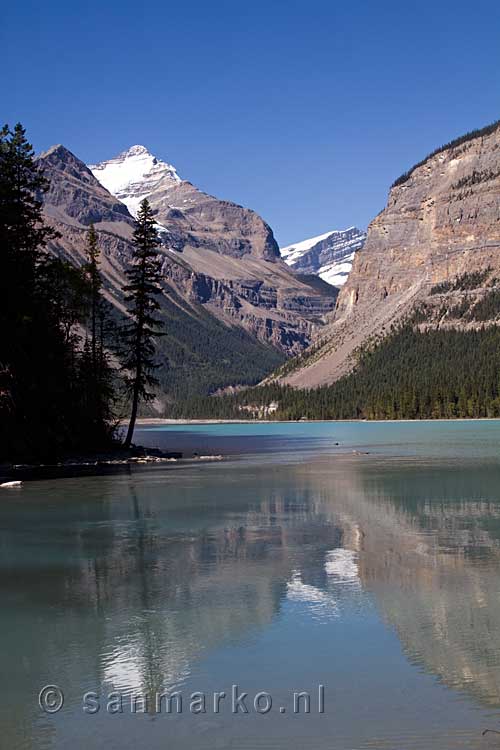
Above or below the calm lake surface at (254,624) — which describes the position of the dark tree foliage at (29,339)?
above

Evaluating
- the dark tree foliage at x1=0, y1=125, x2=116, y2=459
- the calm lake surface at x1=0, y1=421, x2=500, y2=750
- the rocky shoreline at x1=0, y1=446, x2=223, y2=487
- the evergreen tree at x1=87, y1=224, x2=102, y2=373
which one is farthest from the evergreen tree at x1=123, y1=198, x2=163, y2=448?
the calm lake surface at x1=0, y1=421, x2=500, y2=750

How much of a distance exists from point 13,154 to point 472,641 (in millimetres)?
50218

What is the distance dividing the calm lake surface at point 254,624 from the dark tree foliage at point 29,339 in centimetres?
1847

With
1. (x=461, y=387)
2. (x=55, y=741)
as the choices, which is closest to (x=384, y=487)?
(x=55, y=741)

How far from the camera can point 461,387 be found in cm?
19975

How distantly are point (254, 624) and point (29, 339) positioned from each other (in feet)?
127

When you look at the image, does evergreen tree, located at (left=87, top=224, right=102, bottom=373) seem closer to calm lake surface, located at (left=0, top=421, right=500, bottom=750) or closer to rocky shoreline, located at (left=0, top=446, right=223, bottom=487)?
rocky shoreline, located at (left=0, top=446, right=223, bottom=487)

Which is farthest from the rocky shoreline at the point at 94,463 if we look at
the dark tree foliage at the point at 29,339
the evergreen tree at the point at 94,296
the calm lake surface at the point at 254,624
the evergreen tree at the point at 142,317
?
the calm lake surface at the point at 254,624

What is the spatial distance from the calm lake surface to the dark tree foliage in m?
18.5

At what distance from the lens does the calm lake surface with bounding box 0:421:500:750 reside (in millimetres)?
11625

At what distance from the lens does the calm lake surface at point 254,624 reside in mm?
11625

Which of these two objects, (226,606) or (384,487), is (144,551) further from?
(384,487)

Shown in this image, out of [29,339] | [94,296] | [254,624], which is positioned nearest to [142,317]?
[94,296]

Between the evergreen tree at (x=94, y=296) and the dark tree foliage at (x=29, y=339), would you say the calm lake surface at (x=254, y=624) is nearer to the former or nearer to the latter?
the dark tree foliage at (x=29, y=339)
